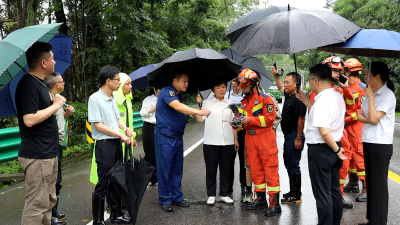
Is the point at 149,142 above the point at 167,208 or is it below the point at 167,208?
above

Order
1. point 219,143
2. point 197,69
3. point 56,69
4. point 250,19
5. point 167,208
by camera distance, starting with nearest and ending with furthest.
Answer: point 56,69, point 167,208, point 219,143, point 197,69, point 250,19

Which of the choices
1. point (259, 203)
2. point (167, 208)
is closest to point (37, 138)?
point (167, 208)

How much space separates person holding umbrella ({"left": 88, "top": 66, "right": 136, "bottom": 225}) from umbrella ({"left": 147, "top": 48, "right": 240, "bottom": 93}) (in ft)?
2.91

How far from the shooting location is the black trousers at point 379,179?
161 inches

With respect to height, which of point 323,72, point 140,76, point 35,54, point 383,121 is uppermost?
point 35,54

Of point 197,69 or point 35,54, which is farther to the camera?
point 197,69

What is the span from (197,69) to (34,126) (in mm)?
2998

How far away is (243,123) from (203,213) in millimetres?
1427

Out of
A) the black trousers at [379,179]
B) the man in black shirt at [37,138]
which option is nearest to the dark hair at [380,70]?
the black trousers at [379,179]

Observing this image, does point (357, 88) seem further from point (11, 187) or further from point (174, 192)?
point (11, 187)

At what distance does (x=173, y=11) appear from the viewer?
56.7ft

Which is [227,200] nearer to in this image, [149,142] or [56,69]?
[149,142]

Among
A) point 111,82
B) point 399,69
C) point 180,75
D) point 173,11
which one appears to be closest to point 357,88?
point 180,75

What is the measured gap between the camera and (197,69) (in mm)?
5961
